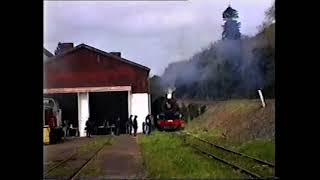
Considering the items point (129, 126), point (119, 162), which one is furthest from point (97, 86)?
point (119, 162)

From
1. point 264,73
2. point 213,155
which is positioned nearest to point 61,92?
point 264,73

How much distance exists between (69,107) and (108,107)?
0.75 meters

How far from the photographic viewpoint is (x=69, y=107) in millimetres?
8680

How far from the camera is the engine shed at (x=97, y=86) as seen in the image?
743 cm

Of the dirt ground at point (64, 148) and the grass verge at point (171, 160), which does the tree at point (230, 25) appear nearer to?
the grass verge at point (171, 160)

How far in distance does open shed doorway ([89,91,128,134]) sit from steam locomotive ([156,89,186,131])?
0.66 m

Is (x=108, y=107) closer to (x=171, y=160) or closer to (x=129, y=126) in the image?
(x=129, y=126)

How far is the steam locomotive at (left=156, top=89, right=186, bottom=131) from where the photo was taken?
816 cm

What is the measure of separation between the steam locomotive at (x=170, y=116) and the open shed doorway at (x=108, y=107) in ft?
2.15
